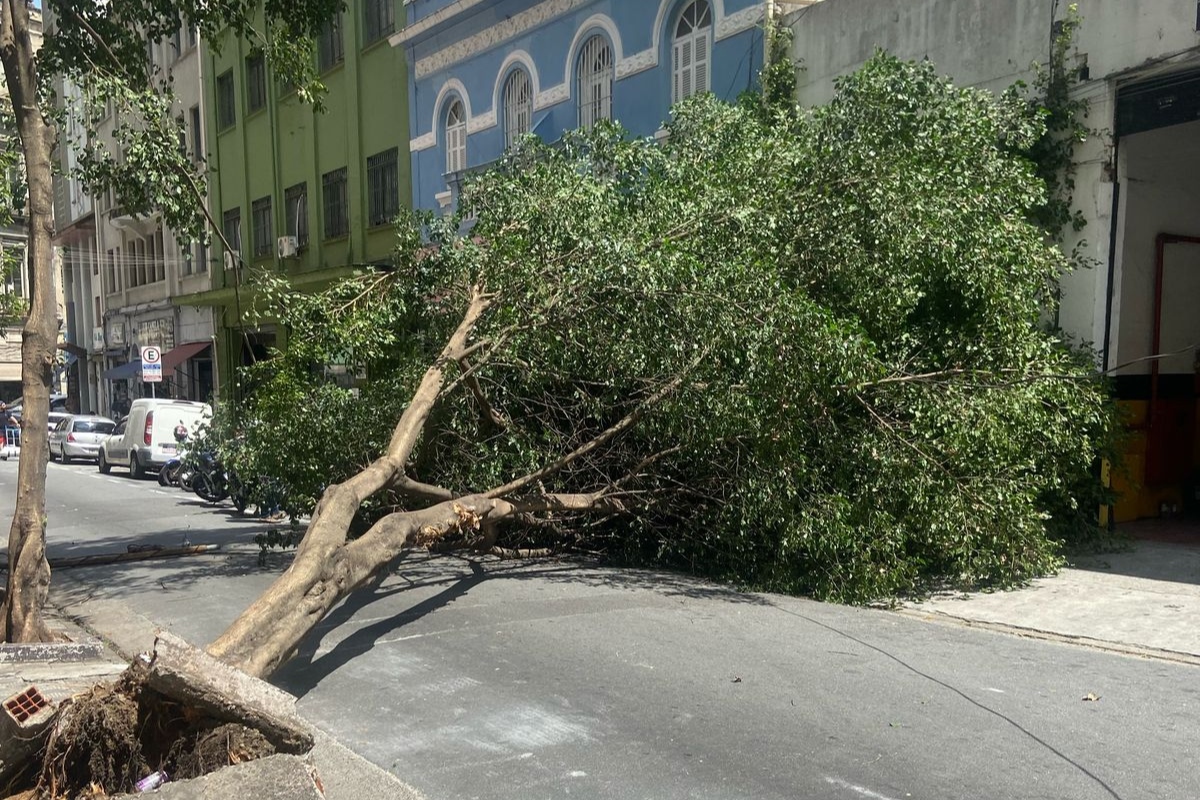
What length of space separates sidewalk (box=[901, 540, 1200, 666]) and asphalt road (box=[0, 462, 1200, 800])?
42 cm

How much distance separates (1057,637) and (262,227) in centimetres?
2636

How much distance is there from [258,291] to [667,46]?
9.75 metres

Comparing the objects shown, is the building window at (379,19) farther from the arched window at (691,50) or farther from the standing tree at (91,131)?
the standing tree at (91,131)

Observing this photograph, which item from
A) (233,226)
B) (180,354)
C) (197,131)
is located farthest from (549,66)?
(180,354)

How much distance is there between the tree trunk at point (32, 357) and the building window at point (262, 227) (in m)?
21.3

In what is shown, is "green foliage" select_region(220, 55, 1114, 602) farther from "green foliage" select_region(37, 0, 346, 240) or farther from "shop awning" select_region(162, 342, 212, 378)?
"shop awning" select_region(162, 342, 212, 378)

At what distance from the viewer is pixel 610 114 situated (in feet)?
59.1

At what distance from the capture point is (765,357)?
8.74 metres

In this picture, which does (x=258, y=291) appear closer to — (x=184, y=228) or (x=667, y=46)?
(x=184, y=228)

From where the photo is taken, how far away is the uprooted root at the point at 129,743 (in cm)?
435

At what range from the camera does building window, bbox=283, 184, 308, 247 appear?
1056 inches

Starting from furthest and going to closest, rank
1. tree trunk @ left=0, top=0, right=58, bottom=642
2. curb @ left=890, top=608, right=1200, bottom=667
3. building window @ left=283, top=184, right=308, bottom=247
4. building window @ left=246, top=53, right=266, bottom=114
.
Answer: building window @ left=246, top=53, right=266, bottom=114 → building window @ left=283, top=184, right=308, bottom=247 → tree trunk @ left=0, top=0, right=58, bottom=642 → curb @ left=890, top=608, right=1200, bottom=667

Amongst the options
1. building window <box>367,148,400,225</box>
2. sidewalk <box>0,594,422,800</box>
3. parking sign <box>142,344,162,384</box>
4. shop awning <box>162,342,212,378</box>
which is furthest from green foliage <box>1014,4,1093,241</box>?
shop awning <box>162,342,212,378</box>

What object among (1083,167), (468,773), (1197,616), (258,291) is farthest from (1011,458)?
(258,291)
